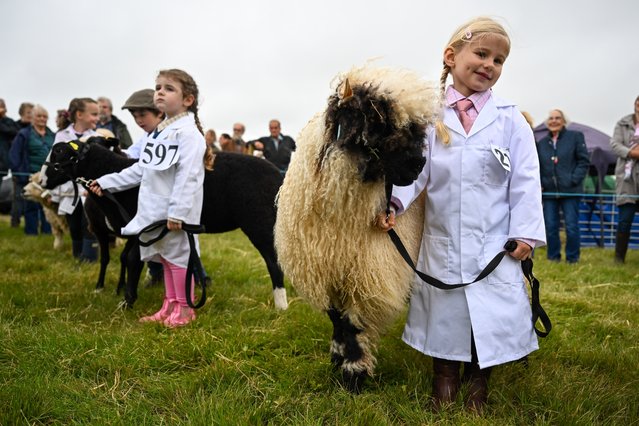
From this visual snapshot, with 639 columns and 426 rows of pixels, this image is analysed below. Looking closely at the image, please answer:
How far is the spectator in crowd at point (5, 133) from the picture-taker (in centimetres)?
1007

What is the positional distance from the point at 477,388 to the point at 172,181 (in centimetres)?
269

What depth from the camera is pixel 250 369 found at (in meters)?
2.96

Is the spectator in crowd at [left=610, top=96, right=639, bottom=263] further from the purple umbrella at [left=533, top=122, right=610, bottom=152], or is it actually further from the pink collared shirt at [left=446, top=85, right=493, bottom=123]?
the purple umbrella at [left=533, top=122, right=610, bottom=152]

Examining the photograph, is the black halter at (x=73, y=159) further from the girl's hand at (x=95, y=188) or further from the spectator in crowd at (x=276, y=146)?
the spectator in crowd at (x=276, y=146)

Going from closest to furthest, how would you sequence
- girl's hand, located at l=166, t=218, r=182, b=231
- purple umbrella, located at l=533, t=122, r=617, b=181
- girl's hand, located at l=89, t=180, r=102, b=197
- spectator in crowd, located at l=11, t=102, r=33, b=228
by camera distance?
1. girl's hand, located at l=166, t=218, r=182, b=231
2. girl's hand, located at l=89, t=180, r=102, b=197
3. spectator in crowd, located at l=11, t=102, r=33, b=228
4. purple umbrella, located at l=533, t=122, r=617, b=181

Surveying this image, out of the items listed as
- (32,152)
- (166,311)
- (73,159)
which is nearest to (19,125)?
(32,152)

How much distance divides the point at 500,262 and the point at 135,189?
327 cm

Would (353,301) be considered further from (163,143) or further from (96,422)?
(163,143)

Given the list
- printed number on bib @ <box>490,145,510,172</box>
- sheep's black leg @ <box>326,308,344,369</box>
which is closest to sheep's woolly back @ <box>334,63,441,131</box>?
printed number on bib @ <box>490,145,510,172</box>

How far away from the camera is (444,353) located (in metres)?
2.52

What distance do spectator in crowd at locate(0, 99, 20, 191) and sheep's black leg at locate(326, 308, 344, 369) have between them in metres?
9.81

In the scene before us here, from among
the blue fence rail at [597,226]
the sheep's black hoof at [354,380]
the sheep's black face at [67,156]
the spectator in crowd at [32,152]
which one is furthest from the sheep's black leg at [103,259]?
the blue fence rail at [597,226]

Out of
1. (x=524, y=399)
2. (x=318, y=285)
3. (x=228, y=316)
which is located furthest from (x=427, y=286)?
(x=228, y=316)

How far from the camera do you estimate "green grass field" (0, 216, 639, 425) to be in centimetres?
239
